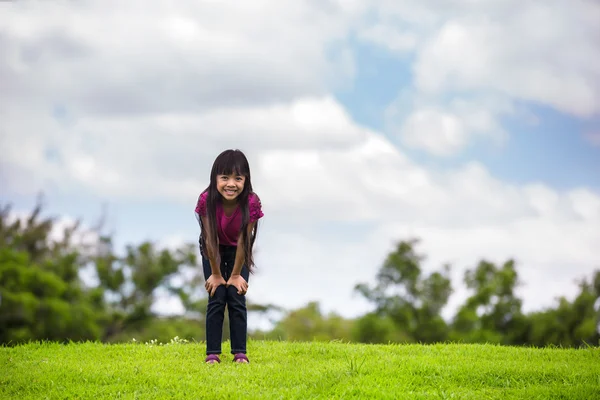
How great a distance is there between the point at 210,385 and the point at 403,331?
3992 centimetres

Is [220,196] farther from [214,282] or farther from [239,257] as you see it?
[214,282]

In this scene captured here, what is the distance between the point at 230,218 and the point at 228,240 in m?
0.30

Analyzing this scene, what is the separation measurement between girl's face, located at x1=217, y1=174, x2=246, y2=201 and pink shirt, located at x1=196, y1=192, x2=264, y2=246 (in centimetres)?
21

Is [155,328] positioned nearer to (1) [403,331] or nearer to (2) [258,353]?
(1) [403,331]

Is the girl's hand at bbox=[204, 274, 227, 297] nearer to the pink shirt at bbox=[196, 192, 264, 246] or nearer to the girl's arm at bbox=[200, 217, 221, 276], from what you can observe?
the girl's arm at bbox=[200, 217, 221, 276]

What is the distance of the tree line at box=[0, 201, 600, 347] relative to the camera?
42000 mm

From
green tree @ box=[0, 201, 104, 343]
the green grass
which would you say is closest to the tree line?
green tree @ box=[0, 201, 104, 343]

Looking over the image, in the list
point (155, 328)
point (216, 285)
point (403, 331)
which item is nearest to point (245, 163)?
point (216, 285)

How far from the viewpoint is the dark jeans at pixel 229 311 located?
31.1 feet

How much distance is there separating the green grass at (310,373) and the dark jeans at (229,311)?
298mm

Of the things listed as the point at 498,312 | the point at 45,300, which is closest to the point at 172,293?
the point at 45,300

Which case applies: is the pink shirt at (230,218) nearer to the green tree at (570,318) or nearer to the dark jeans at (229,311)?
the dark jeans at (229,311)

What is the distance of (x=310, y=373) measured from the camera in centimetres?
852

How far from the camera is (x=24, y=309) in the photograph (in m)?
40.2
